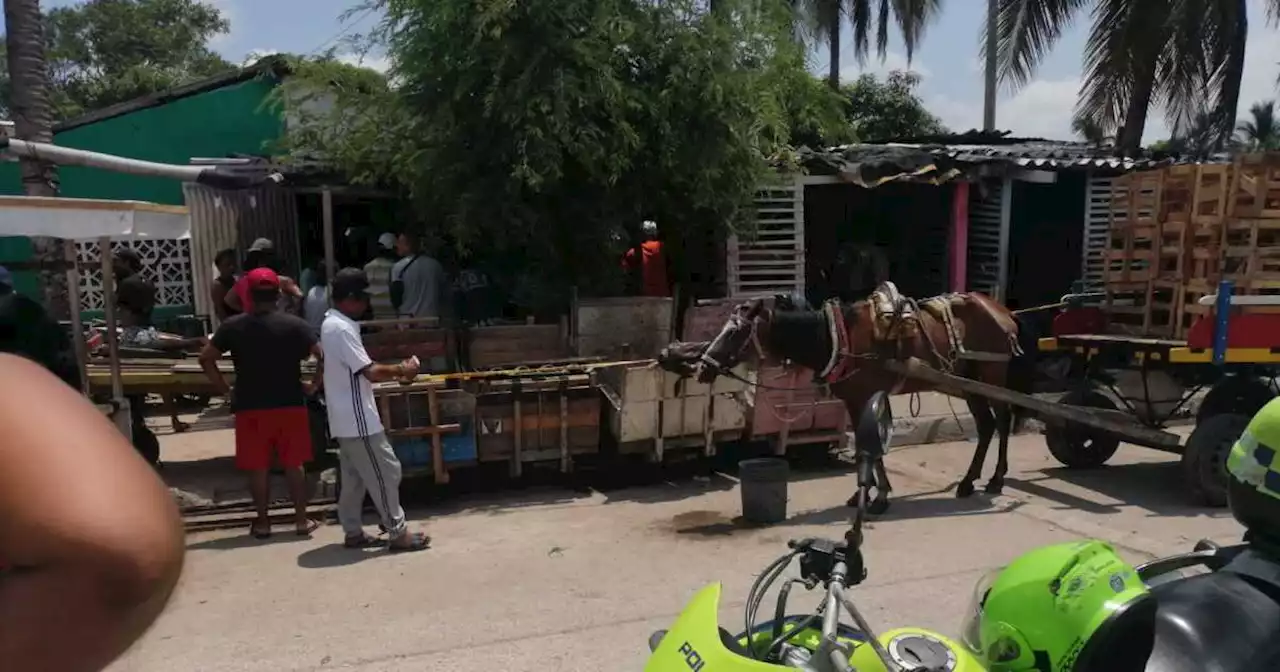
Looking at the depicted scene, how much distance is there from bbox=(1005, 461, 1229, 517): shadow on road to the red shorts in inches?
214

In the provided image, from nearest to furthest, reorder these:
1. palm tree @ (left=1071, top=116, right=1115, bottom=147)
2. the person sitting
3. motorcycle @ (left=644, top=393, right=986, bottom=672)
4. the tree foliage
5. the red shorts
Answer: motorcycle @ (left=644, top=393, right=986, bottom=672), the person sitting, the red shorts, the tree foliage, palm tree @ (left=1071, top=116, right=1115, bottom=147)

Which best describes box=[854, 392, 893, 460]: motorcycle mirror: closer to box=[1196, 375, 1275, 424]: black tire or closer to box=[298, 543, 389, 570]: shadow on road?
box=[298, 543, 389, 570]: shadow on road

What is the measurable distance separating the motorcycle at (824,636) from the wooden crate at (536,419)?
5040 millimetres

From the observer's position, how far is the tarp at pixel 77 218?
17.0 feet

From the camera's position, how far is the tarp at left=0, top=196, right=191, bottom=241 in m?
5.20

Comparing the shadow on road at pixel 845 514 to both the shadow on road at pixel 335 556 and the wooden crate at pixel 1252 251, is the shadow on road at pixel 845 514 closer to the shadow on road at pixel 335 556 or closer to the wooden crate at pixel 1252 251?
the shadow on road at pixel 335 556

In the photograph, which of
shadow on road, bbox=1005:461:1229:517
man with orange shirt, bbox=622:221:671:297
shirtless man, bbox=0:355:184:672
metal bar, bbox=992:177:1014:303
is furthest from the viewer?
metal bar, bbox=992:177:1014:303

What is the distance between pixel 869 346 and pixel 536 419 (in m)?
2.56

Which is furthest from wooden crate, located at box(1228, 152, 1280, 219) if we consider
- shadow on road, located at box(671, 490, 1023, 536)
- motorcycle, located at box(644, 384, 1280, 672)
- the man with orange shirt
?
motorcycle, located at box(644, 384, 1280, 672)

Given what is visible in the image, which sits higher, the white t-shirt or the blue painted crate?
the white t-shirt

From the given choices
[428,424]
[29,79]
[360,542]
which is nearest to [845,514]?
[428,424]

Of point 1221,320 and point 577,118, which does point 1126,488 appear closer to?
point 1221,320

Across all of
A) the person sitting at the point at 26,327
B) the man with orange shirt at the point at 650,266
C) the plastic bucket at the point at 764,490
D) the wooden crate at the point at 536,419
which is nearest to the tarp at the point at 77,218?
the person sitting at the point at 26,327

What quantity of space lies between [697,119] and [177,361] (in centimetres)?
490
